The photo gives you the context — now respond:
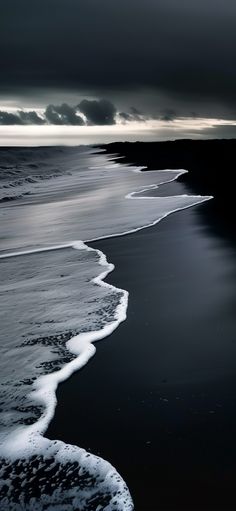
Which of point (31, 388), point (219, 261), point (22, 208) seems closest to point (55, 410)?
point (31, 388)

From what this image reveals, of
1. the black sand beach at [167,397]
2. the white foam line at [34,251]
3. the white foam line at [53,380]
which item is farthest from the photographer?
the white foam line at [34,251]

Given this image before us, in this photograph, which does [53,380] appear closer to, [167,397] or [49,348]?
[49,348]

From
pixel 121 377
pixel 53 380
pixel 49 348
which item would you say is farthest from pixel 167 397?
pixel 49 348

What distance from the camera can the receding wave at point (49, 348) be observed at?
2621mm

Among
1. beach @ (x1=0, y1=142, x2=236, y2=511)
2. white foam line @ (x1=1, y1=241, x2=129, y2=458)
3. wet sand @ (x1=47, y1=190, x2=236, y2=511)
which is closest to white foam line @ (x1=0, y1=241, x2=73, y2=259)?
beach @ (x1=0, y1=142, x2=236, y2=511)

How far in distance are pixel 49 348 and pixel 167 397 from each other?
137cm

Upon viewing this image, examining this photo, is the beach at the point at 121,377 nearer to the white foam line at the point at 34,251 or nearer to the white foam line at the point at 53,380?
the white foam line at the point at 53,380

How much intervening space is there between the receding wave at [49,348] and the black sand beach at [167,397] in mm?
119

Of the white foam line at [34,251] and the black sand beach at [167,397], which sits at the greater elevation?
the black sand beach at [167,397]

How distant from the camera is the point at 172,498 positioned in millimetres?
2467

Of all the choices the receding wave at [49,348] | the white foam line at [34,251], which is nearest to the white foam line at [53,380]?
the receding wave at [49,348]

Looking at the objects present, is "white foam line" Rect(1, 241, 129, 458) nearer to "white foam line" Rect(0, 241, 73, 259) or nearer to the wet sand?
the wet sand

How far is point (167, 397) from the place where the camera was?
11.1 feet

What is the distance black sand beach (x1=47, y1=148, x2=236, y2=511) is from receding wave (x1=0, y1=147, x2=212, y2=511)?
0.12 meters
